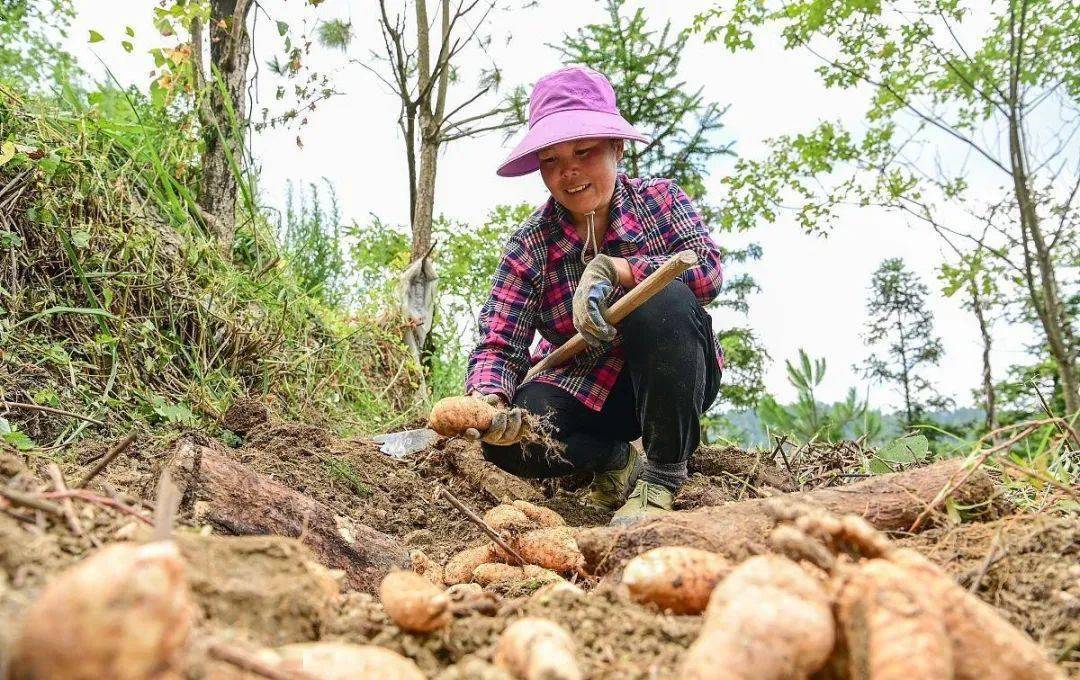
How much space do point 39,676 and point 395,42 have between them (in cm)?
632

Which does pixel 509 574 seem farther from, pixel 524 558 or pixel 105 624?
pixel 105 624

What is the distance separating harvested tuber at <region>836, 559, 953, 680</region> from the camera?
2.56 feet

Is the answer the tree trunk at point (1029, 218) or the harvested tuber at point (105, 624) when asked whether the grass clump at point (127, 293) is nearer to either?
the harvested tuber at point (105, 624)

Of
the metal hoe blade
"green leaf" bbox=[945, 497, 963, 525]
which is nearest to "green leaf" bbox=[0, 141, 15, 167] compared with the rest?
the metal hoe blade

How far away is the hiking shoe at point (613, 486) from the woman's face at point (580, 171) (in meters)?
1.16

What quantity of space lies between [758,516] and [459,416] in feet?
3.83

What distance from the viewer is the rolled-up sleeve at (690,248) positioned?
2746mm

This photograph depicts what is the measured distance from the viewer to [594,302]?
2557 millimetres

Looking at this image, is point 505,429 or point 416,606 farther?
point 505,429

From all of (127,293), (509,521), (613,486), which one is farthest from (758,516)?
(127,293)

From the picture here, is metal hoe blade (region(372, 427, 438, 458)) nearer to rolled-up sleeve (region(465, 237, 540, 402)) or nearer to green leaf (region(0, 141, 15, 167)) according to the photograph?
rolled-up sleeve (region(465, 237, 540, 402))

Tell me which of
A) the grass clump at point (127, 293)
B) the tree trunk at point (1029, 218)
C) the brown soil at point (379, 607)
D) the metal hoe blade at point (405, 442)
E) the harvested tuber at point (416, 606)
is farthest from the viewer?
the tree trunk at point (1029, 218)

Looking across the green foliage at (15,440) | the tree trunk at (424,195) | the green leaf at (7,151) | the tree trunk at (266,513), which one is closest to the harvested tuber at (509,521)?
the tree trunk at (266,513)

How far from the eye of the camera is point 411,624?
3.51ft
